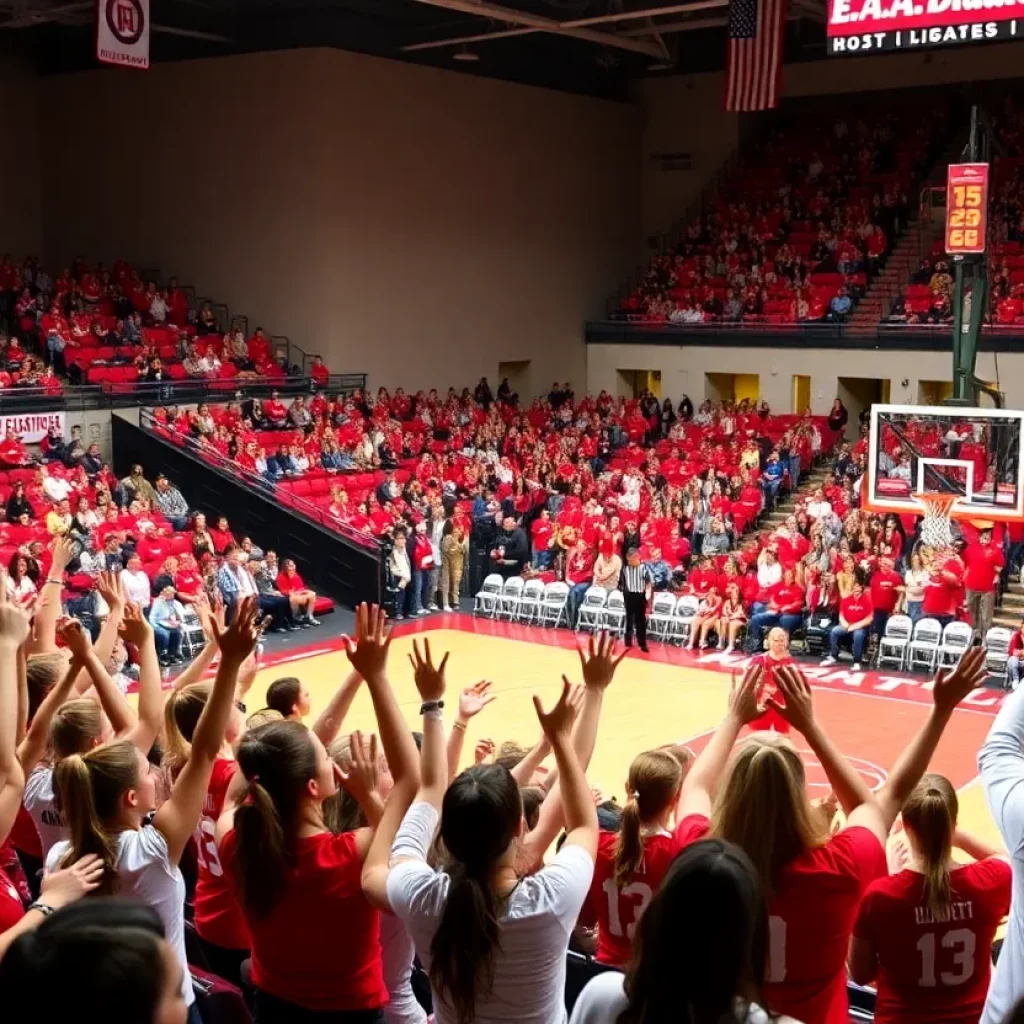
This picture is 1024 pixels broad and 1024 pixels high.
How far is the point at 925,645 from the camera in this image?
16.4 metres

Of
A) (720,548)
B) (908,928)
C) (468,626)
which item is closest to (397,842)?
(908,928)

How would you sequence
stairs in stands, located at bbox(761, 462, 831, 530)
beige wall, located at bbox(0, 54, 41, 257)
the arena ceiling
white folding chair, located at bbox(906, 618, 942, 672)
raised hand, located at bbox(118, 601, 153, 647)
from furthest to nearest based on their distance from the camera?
beige wall, located at bbox(0, 54, 41, 257) < the arena ceiling < stairs in stands, located at bbox(761, 462, 831, 530) < white folding chair, located at bbox(906, 618, 942, 672) < raised hand, located at bbox(118, 601, 153, 647)

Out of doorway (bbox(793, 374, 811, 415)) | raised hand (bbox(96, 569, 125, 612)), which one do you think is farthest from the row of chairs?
raised hand (bbox(96, 569, 125, 612))

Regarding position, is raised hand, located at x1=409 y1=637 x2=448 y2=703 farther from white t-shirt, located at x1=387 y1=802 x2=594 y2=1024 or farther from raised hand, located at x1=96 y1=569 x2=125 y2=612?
raised hand, located at x1=96 y1=569 x2=125 y2=612

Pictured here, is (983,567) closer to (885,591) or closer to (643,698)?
(885,591)

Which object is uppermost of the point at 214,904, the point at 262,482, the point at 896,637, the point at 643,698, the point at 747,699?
the point at 747,699

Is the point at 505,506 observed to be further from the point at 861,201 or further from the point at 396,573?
the point at 861,201

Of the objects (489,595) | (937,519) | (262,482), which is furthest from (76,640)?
(262,482)

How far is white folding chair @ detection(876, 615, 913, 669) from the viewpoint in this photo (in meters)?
16.7

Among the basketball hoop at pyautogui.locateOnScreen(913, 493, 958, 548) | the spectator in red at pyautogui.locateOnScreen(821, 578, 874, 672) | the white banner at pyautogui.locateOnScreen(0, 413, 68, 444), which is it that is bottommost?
the spectator in red at pyautogui.locateOnScreen(821, 578, 874, 672)

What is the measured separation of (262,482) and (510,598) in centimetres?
431

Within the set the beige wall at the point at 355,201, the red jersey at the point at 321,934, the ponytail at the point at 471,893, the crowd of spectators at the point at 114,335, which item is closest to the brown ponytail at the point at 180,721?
the red jersey at the point at 321,934

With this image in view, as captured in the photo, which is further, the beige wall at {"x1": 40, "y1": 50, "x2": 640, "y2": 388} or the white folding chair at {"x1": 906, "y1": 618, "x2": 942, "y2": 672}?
the beige wall at {"x1": 40, "y1": 50, "x2": 640, "y2": 388}

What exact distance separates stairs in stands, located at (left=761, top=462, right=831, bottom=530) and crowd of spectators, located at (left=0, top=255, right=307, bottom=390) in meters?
8.79
